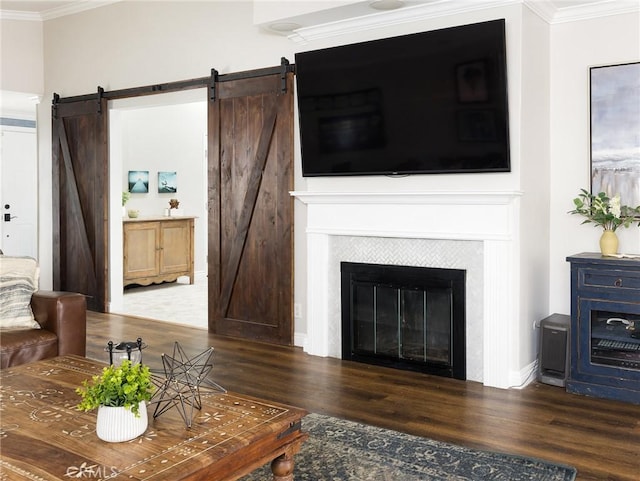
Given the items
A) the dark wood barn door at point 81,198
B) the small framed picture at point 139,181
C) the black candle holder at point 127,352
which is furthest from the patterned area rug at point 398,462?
the small framed picture at point 139,181

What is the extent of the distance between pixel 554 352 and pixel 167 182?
677cm

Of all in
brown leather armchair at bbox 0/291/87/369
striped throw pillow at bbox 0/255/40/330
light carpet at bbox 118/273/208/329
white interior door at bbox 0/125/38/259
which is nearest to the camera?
brown leather armchair at bbox 0/291/87/369

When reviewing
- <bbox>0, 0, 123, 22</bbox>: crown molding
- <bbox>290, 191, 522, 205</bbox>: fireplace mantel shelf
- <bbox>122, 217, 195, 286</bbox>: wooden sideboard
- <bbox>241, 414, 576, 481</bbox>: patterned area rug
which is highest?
<bbox>0, 0, 123, 22</bbox>: crown molding

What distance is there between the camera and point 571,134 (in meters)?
4.59

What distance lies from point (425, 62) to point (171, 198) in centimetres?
616

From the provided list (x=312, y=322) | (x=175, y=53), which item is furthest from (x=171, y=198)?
(x=312, y=322)

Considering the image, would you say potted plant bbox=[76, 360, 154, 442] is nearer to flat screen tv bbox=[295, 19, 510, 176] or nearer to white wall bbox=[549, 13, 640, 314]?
flat screen tv bbox=[295, 19, 510, 176]

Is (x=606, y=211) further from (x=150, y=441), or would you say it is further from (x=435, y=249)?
(x=150, y=441)

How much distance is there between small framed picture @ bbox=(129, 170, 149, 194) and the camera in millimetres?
9118

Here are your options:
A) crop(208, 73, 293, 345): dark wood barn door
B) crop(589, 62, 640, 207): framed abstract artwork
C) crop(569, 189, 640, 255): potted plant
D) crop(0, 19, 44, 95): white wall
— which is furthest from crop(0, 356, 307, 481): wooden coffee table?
crop(0, 19, 44, 95): white wall

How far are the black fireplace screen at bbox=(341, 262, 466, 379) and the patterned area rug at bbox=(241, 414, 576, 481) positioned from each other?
123 cm

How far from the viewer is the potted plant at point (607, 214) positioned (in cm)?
416

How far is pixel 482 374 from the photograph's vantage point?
430cm

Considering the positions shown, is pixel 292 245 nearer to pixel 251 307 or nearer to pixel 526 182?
pixel 251 307
